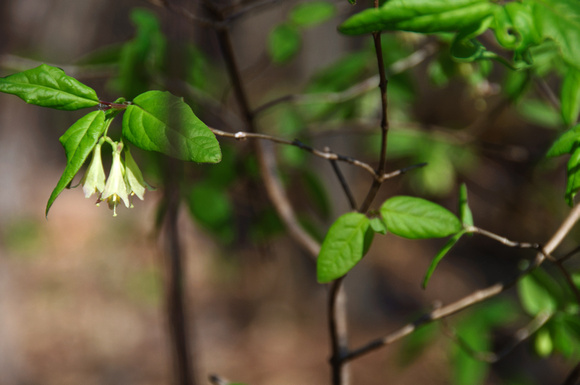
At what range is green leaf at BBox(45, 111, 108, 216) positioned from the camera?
25.9 inches

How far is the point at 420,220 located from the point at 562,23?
355 millimetres

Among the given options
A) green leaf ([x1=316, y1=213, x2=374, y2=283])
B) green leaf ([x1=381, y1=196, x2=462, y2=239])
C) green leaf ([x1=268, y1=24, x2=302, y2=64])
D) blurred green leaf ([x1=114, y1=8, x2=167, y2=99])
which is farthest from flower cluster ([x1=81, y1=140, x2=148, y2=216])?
green leaf ([x1=268, y1=24, x2=302, y2=64])

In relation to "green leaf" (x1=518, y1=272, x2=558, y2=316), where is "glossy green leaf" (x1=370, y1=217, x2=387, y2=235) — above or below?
above

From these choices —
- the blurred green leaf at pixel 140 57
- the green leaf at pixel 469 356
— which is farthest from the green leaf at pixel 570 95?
the blurred green leaf at pixel 140 57

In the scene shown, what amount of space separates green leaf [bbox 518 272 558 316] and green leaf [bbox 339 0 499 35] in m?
0.87

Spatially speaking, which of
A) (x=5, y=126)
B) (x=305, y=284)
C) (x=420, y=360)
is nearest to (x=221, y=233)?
(x=420, y=360)

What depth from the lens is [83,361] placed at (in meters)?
4.12

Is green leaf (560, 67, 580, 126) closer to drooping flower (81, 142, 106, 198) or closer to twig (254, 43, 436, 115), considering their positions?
twig (254, 43, 436, 115)

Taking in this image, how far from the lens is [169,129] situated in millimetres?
663

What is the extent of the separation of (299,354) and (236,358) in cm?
57

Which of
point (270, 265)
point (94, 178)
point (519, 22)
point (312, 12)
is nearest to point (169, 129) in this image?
point (94, 178)

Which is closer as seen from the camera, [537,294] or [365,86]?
[537,294]

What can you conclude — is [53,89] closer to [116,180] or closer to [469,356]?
[116,180]

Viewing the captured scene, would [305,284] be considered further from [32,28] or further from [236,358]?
[32,28]
